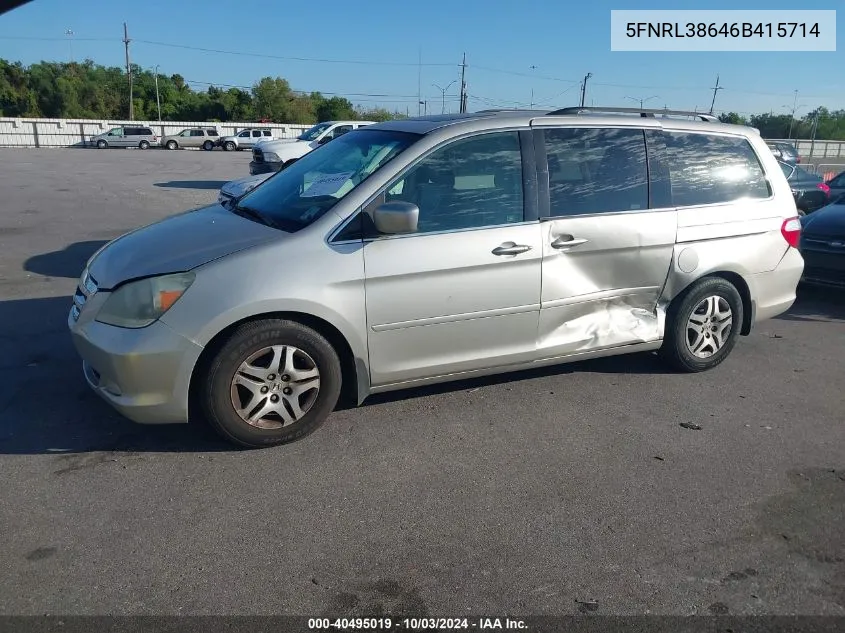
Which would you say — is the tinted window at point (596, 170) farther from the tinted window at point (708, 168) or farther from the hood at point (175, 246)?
the hood at point (175, 246)

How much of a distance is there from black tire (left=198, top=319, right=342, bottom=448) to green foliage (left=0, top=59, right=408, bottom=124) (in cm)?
7095

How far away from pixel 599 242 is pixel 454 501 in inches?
81.7

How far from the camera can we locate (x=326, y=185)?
14.4ft

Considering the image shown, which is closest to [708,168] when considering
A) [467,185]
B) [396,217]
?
[467,185]

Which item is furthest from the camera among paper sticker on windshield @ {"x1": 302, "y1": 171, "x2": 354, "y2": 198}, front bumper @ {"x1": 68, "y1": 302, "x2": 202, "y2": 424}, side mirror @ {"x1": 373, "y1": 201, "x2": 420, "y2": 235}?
paper sticker on windshield @ {"x1": 302, "y1": 171, "x2": 354, "y2": 198}

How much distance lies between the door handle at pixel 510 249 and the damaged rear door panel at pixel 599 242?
0.17 m

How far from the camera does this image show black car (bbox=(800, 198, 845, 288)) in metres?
7.59

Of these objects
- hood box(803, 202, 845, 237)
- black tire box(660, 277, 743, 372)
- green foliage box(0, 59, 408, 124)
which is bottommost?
black tire box(660, 277, 743, 372)

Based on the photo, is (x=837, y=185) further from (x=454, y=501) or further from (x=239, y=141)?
(x=239, y=141)

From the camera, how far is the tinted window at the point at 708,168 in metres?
5.02

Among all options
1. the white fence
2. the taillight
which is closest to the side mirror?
the taillight

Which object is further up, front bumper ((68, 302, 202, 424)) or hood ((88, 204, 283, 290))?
hood ((88, 204, 283, 290))

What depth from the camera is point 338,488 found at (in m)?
3.57

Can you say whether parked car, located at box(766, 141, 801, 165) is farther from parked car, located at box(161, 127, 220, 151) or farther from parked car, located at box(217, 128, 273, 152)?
parked car, located at box(161, 127, 220, 151)
